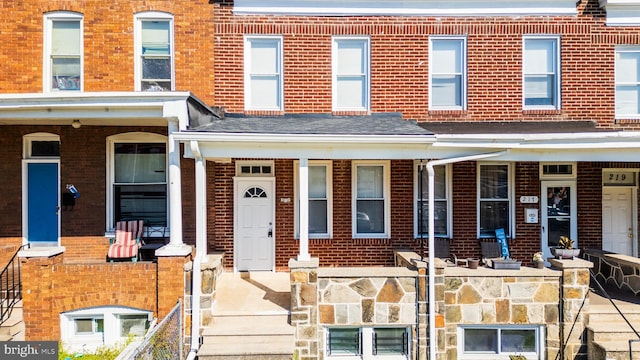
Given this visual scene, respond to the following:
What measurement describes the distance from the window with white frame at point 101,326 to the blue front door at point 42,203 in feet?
9.05

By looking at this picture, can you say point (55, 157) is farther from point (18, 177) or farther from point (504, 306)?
point (504, 306)

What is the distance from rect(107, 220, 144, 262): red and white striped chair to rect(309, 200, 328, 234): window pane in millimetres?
3662

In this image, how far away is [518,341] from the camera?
21.9 feet

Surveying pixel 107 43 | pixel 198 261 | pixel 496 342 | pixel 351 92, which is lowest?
pixel 496 342

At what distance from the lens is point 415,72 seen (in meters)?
8.97

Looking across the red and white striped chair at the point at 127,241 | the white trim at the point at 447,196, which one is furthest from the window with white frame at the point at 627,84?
the red and white striped chair at the point at 127,241

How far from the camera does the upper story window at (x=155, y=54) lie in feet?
28.8

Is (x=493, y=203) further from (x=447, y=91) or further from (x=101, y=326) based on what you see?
(x=101, y=326)

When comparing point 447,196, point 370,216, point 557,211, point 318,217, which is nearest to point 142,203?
point 318,217

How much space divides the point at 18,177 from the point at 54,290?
3515 millimetres

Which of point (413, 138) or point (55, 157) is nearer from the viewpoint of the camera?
point (413, 138)

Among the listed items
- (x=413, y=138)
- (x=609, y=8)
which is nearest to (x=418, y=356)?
(x=413, y=138)

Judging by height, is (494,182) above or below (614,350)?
above

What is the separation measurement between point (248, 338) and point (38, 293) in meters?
3.60
